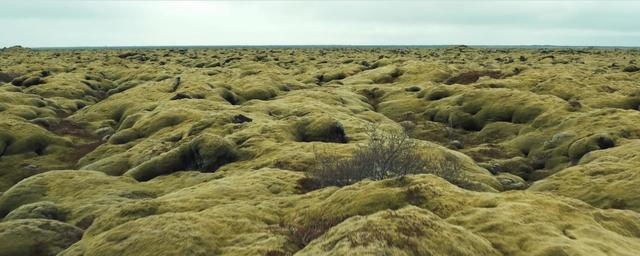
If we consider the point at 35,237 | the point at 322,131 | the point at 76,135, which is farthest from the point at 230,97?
the point at 35,237

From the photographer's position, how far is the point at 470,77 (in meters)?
62.2

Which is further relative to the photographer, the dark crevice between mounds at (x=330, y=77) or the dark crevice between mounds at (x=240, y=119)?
the dark crevice between mounds at (x=330, y=77)

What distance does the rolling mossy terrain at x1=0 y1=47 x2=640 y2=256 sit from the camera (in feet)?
41.3

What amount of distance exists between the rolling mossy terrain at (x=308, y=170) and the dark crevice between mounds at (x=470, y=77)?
1.16 ft

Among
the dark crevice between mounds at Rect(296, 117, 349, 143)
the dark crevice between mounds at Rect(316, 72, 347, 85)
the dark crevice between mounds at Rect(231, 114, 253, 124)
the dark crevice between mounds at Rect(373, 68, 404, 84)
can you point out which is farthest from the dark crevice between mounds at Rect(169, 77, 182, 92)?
the dark crevice between mounds at Rect(296, 117, 349, 143)

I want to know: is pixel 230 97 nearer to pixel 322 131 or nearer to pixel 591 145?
pixel 322 131

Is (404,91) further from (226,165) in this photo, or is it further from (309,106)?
(226,165)

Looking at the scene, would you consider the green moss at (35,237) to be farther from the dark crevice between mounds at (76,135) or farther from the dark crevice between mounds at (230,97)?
the dark crevice between mounds at (230,97)

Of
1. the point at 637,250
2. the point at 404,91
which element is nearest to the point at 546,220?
the point at 637,250

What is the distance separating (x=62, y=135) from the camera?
41656 millimetres

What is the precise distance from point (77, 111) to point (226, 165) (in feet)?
103

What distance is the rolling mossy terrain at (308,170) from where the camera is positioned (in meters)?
12.6

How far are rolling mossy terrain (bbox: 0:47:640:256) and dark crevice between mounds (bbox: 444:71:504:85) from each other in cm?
35

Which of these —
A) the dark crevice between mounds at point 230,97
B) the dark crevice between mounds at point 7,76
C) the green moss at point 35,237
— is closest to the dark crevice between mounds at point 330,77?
the dark crevice between mounds at point 230,97
